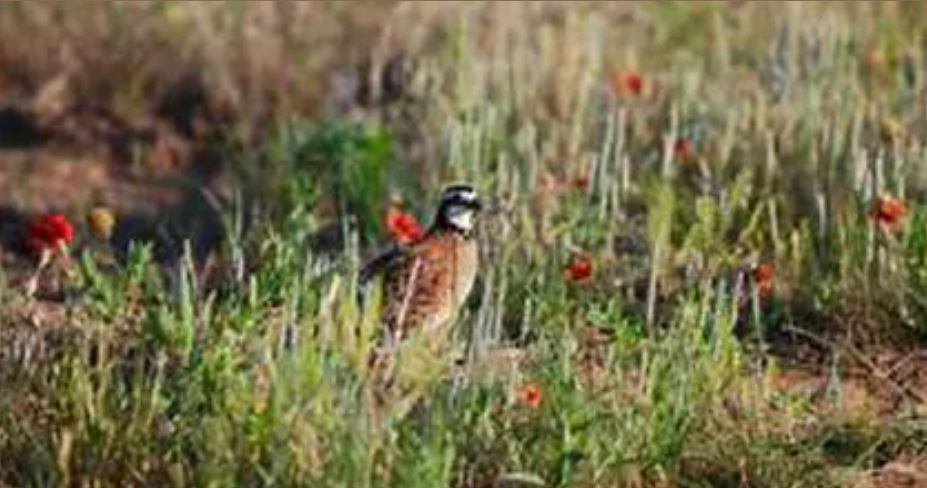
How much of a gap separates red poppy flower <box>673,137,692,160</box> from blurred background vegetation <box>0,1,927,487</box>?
20 mm

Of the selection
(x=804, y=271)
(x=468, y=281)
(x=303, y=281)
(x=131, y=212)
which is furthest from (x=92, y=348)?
(x=131, y=212)

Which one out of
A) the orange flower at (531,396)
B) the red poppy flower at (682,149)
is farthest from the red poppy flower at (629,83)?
the orange flower at (531,396)

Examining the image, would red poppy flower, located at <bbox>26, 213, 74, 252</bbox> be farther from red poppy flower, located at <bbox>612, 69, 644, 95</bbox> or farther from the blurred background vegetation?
red poppy flower, located at <bbox>612, 69, 644, 95</bbox>

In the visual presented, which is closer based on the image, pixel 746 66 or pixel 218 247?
pixel 218 247

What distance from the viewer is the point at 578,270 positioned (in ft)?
23.9

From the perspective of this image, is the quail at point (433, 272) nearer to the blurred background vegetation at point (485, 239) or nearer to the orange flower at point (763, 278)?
the blurred background vegetation at point (485, 239)

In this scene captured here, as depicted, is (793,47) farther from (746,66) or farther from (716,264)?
(716,264)

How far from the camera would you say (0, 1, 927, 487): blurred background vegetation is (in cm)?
611

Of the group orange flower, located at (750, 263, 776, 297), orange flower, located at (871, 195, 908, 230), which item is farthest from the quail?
orange flower, located at (871, 195, 908, 230)

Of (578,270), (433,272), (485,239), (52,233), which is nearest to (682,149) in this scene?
(485,239)

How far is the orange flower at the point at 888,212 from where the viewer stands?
7.43m

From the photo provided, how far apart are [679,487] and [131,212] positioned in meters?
4.71

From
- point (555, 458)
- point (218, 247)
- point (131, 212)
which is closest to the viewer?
point (555, 458)

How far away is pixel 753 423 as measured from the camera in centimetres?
641
